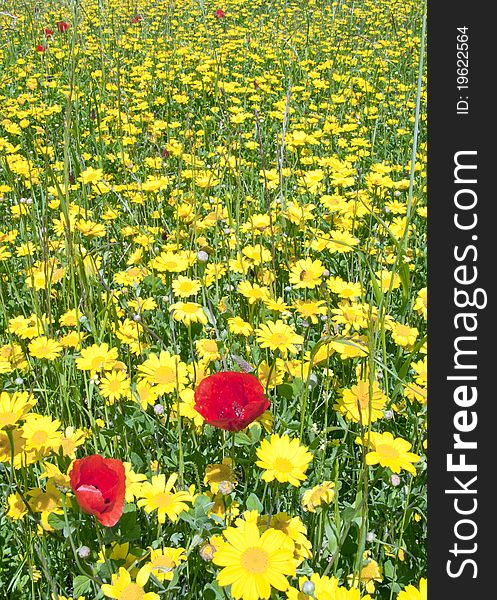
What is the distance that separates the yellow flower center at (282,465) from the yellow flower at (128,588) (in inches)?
11.1

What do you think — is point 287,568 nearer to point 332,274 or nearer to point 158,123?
point 332,274

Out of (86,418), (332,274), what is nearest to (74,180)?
(332,274)

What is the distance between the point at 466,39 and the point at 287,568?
38.6 inches

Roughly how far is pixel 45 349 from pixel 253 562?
907 mm

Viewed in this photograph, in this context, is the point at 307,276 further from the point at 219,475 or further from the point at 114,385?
the point at 219,475

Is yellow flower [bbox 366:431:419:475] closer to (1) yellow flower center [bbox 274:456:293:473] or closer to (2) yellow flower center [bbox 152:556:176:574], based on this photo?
(1) yellow flower center [bbox 274:456:293:473]

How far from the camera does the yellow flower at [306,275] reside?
6.08ft

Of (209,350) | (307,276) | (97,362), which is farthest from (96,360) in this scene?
(307,276)

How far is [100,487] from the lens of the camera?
94cm

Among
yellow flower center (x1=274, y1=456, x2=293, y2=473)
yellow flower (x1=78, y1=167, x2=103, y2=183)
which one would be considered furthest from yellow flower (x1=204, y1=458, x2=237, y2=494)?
yellow flower (x1=78, y1=167, x2=103, y2=183)

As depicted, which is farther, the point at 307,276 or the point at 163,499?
the point at 307,276

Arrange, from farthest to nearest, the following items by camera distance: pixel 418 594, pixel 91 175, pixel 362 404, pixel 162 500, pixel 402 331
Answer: pixel 91 175 < pixel 402 331 < pixel 362 404 < pixel 162 500 < pixel 418 594

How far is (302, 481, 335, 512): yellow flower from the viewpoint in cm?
114

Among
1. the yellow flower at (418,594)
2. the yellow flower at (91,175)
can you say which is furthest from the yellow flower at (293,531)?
the yellow flower at (91,175)
